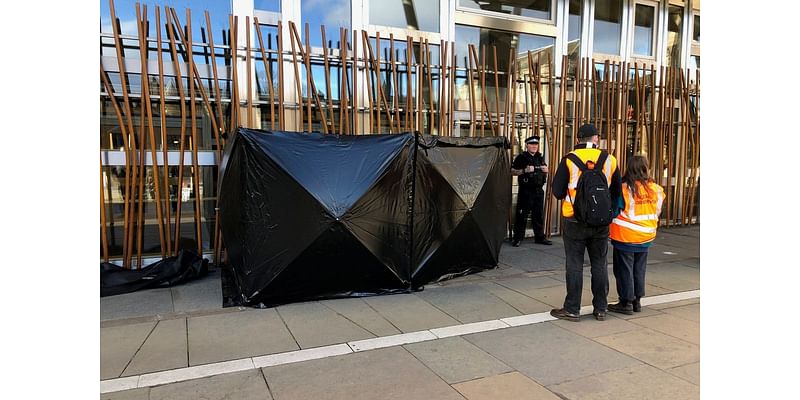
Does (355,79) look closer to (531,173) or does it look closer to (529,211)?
(531,173)

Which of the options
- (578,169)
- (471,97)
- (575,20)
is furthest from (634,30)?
(578,169)

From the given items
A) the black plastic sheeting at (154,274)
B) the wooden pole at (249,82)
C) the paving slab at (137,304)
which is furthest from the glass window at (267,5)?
the paving slab at (137,304)

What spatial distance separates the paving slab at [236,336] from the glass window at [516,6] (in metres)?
6.00

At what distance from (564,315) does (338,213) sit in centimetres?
230

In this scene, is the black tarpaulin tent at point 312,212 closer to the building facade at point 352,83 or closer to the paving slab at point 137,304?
the paving slab at point 137,304

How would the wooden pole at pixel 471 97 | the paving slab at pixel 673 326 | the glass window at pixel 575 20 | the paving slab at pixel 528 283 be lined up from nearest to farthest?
the paving slab at pixel 673 326 < the paving slab at pixel 528 283 < the wooden pole at pixel 471 97 < the glass window at pixel 575 20

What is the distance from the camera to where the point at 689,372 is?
11.2 ft

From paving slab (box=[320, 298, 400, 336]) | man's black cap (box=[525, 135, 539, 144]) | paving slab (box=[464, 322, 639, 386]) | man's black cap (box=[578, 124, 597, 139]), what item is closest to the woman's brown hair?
man's black cap (box=[578, 124, 597, 139])

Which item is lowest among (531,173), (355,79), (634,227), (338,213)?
(634,227)

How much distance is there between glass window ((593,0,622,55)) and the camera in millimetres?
9195

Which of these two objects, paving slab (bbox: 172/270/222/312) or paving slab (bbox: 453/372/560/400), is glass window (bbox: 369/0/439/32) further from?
paving slab (bbox: 453/372/560/400)

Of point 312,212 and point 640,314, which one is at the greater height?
point 312,212

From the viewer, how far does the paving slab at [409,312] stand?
14.3 ft

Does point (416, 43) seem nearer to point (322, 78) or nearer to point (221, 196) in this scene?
point (322, 78)
